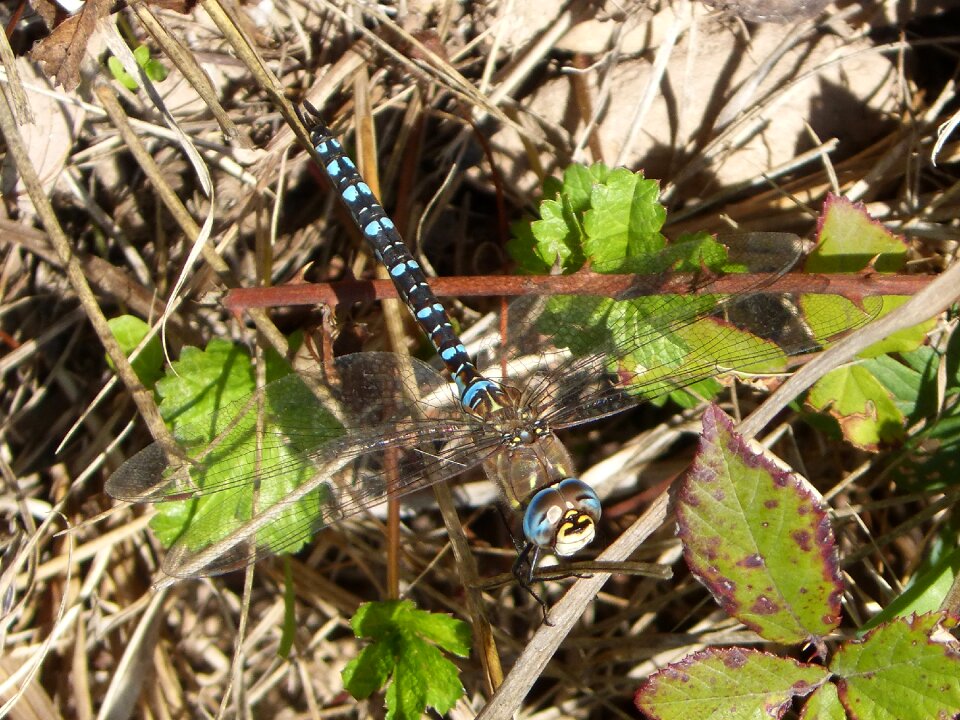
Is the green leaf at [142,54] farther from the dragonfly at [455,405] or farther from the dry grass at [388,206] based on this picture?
the dragonfly at [455,405]

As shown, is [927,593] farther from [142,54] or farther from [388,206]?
[142,54]

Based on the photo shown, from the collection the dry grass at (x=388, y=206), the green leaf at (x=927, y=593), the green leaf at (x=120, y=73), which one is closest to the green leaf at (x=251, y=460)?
the dry grass at (x=388, y=206)

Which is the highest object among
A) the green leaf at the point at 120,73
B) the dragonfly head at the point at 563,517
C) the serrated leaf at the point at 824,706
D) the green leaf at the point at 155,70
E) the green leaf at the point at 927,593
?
the green leaf at the point at 120,73

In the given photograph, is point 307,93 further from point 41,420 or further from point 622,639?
point 622,639

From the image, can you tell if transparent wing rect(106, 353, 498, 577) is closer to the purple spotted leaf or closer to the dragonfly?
the dragonfly

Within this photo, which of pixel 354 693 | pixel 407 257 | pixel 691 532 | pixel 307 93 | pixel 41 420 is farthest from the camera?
pixel 41 420

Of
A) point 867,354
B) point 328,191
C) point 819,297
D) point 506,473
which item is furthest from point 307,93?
point 867,354
